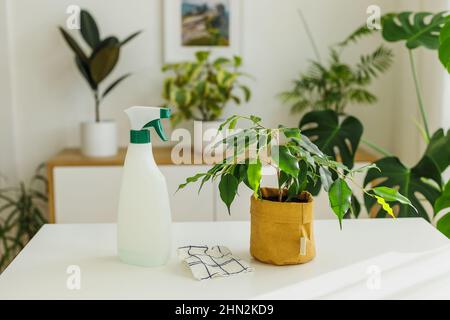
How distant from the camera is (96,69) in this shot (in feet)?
9.07

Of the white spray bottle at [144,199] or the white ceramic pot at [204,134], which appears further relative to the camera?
the white ceramic pot at [204,134]

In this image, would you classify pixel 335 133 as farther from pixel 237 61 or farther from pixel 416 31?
pixel 237 61

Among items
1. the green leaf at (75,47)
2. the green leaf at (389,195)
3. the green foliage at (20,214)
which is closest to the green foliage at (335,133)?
the green leaf at (389,195)

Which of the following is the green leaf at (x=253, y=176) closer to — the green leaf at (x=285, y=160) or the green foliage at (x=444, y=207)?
the green leaf at (x=285, y=160)

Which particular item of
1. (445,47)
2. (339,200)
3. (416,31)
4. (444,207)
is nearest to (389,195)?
(339,200)

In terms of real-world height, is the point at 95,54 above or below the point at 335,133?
above

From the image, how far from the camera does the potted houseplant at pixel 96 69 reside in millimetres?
2758

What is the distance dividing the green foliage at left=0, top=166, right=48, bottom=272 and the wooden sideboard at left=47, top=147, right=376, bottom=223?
8.2 inches

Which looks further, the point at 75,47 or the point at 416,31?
the point at 75,47

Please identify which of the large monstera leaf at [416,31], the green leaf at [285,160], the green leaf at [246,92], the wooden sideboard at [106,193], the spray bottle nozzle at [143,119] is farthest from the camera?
the green leaf at [246,92]

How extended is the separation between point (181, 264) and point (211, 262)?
72 millimetres

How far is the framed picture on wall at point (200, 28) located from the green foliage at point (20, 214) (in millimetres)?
965

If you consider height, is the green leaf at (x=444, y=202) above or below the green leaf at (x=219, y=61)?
below
